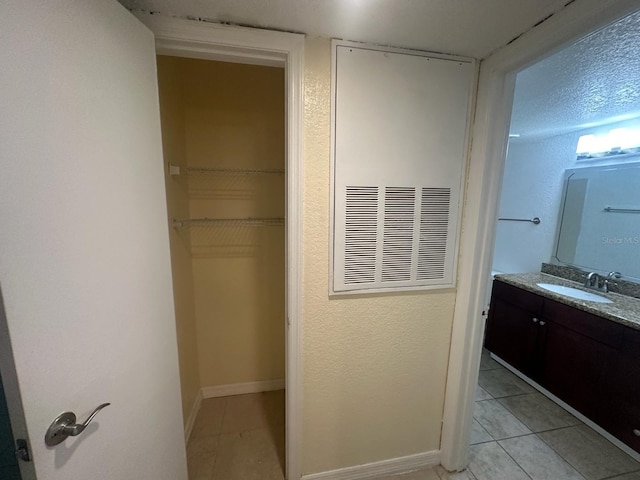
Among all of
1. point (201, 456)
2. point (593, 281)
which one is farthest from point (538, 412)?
point (201, 456)

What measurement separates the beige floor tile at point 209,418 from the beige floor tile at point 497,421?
193 centimetres

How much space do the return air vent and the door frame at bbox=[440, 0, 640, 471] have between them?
7cm

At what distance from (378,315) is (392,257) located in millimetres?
322

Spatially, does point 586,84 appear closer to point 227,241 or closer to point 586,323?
point 586,323

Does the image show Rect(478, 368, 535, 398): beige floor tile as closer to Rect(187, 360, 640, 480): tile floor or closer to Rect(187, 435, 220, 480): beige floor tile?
Rect(187, 360, 640, 480): tile floor

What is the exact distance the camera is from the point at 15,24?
53 cm

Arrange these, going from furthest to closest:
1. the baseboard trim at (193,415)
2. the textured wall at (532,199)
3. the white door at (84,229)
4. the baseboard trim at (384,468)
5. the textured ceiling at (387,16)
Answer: the textured wall at (532,199), the baseboard trim at (193,415), the baseboard trim at (384,468), the textured ceiling at (387,16), the white door at (84,229)

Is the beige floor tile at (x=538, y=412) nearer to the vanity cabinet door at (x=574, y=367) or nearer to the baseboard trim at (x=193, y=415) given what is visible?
the vanity cabinet door at (x=574, y=367)

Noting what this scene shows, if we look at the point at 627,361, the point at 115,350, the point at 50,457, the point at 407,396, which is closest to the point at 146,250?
the point at 115,350

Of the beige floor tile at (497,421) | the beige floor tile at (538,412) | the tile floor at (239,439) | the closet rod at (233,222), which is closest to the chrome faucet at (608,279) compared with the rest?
the beige floor tile at (538,412)

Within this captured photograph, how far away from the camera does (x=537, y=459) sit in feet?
5.30

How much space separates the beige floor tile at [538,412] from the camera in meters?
1.89

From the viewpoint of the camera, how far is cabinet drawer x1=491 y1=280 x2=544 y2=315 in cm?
216

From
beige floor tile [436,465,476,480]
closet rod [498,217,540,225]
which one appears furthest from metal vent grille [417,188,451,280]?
closet rod [498,217,540,225]
